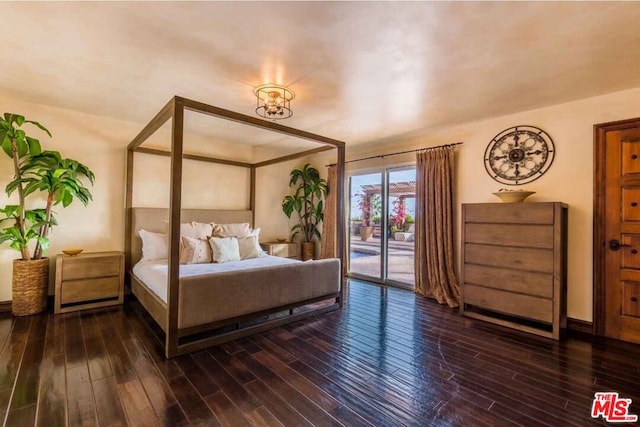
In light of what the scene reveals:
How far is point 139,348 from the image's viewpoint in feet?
8.23

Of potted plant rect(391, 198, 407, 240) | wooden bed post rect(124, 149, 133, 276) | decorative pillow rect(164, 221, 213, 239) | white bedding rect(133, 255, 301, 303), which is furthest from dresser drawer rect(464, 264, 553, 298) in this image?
wooden bed post rect(124, 149, 133, 276)

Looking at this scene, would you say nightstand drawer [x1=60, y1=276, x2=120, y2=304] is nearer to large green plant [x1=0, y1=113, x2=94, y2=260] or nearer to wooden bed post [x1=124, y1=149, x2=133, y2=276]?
wooden bed post [x1=124, y1=149, x2=133, y2=276]

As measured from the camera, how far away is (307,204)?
19.7ft

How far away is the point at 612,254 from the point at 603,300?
486 millimetres

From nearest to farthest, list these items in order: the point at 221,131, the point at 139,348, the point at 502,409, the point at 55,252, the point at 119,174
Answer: the point at 502,409
the point at 139,348
the point at 55,252
the point at 119,174
the point at 221,131

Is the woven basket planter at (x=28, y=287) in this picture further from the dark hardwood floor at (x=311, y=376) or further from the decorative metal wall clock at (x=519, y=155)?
the decorative metal wall clock at (x=519, y=155)

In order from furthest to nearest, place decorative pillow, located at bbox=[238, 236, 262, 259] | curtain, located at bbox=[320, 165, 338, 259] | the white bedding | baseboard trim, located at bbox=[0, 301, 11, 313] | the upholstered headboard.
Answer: curtain, located at bbox=[320, 165, 338, 259] < decorative pillow, located at bbox=[238, 236, 262, 259] < the upholstered headboard < baseboard trim, located at bbox=[0, 301, 11, 313] < the white bedding

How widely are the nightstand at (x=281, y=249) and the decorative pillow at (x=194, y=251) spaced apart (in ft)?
4.74

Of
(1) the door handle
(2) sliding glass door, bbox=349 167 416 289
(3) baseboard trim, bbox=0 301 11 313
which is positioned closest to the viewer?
(1) the door handle

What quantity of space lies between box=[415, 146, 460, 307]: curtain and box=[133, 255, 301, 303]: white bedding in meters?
2.21

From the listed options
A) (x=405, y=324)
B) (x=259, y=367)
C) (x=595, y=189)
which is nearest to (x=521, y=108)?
(x=595, y=189)

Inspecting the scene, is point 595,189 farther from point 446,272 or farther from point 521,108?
point 446,272

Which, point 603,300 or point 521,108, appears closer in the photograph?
point 603,300

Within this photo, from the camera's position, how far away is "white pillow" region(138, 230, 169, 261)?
376 cm
